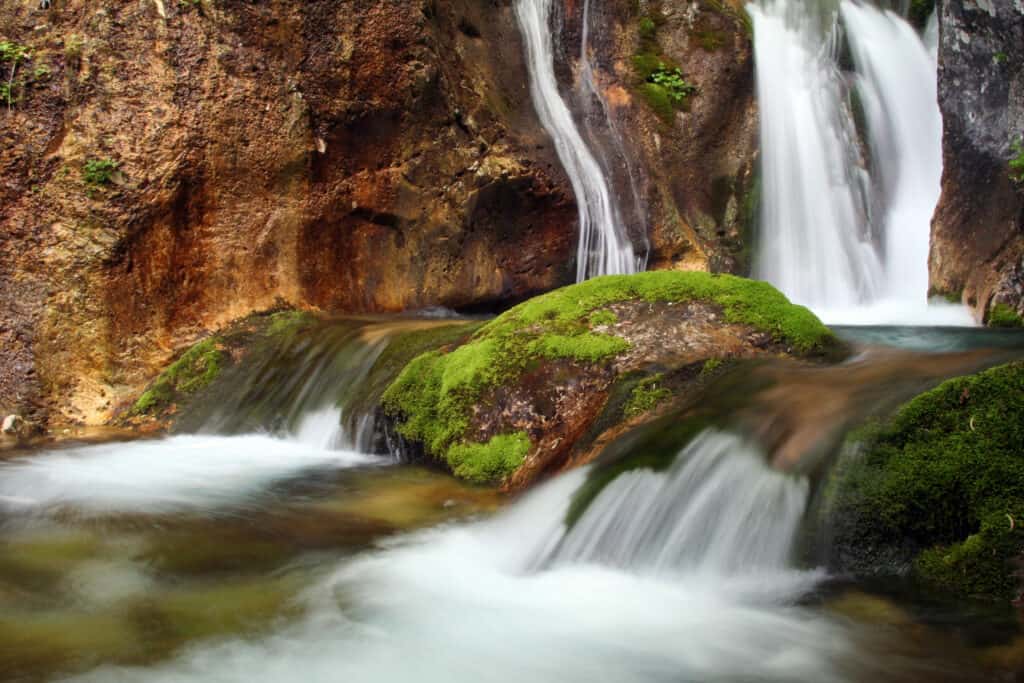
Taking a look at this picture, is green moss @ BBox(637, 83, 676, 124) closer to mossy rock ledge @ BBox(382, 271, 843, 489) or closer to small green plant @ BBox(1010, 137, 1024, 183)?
small green plant @ BBox(1010, 137, 1024, 183)

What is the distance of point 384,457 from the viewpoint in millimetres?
6445

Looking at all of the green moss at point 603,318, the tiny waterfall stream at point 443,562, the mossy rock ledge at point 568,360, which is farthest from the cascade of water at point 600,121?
the green moss at point 603,318

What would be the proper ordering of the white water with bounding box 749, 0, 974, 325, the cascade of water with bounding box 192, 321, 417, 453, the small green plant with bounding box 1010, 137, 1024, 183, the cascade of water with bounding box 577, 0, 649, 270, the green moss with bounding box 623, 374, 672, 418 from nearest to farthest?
the green moss with bounding box 623, 374, 672, 418
the cascade of water with bounding box 192, 321, 417, 453
the small green plant with bounding box 1010, 137, 1024, 183
the white water with bounding box 749, 0, 974, 325
the cascade of water with bounding box 577, 0, 649, 270

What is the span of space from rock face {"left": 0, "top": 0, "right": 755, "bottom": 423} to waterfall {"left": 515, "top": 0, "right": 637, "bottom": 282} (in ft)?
0.72

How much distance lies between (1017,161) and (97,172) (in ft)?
29.6

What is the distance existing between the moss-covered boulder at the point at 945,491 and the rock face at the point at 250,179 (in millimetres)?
7335

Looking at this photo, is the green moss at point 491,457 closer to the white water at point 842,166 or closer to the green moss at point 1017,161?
the green moss at point 1017,161

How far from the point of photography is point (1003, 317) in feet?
25.5

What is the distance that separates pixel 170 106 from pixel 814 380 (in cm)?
741

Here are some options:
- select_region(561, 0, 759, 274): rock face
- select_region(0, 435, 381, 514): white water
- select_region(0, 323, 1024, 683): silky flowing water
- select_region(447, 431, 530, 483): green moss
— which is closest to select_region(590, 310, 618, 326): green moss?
select_region(447, 431, 530, 483): green moss

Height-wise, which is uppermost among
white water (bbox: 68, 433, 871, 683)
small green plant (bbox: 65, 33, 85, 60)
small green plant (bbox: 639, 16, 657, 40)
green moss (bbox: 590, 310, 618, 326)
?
small green plant (bbox: 639, 16, 657, 40)

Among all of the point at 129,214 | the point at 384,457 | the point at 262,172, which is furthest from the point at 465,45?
the point at 384,457

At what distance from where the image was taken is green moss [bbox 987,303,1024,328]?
7.56 meters

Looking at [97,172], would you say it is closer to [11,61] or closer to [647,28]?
[11,61]
